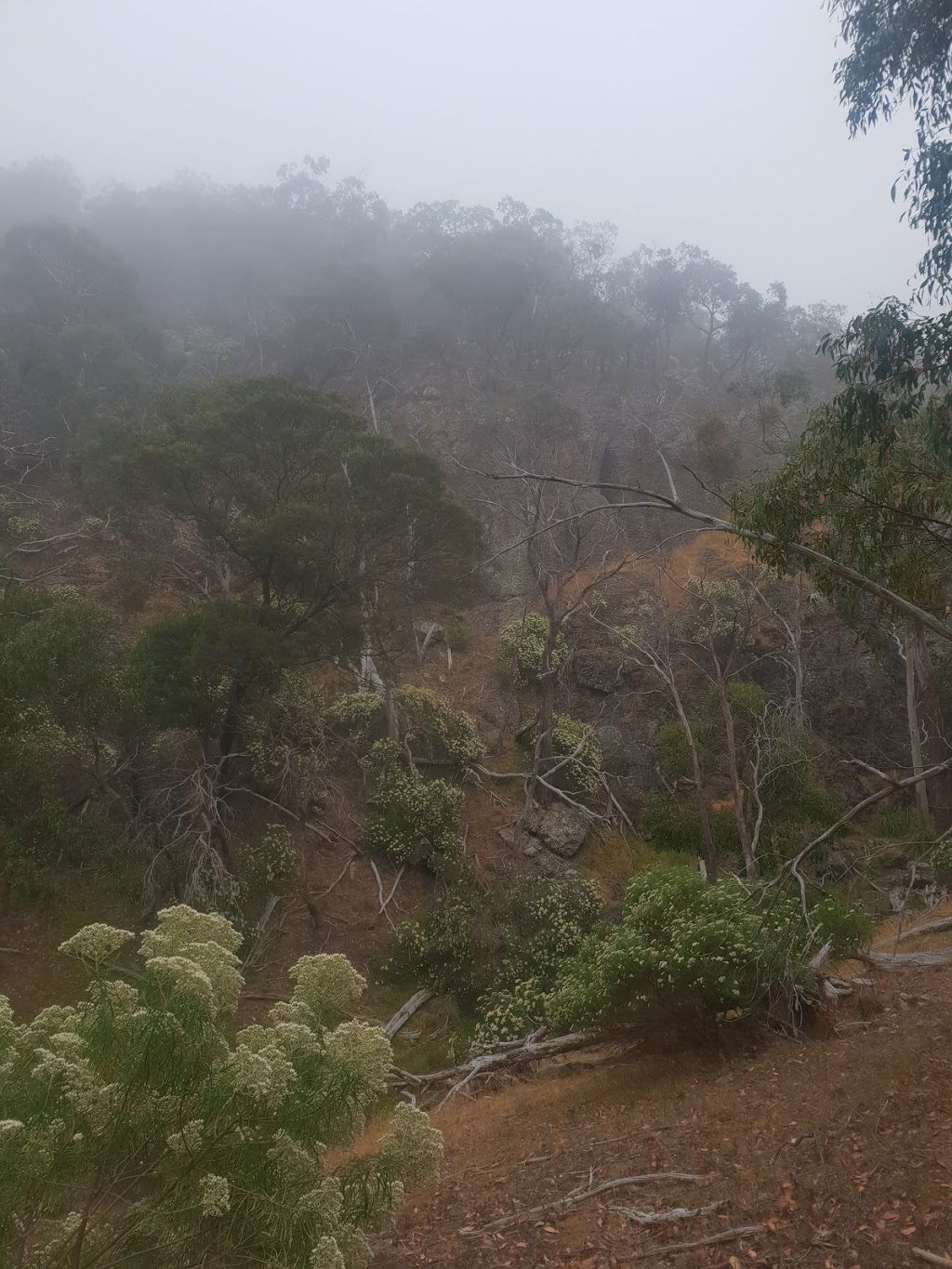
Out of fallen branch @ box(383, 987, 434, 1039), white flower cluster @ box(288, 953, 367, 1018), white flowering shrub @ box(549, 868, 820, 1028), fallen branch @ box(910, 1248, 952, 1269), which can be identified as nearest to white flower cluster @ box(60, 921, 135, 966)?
white flower cluster @ box(288, 953, 367, 1018)

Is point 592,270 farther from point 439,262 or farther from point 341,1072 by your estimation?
point 341,1072

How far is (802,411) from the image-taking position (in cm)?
3070

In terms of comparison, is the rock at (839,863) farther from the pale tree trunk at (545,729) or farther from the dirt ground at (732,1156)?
the dirt ground at (732,1156)

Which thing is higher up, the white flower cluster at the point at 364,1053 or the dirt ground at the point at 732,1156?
the white flower cluster at the point at 364,1053

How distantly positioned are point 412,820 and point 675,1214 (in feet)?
33.7

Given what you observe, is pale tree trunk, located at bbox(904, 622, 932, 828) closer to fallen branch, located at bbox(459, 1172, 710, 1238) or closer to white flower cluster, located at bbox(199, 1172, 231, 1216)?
fallen branch, located at bbox(459, 1172, 710, 1238)

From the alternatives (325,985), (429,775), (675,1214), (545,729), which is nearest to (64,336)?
(429,775)

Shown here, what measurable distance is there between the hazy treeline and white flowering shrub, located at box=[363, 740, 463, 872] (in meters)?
18.2

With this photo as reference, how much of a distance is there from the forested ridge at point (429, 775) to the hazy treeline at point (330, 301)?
388mm

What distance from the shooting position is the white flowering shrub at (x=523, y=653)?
20.4 metres

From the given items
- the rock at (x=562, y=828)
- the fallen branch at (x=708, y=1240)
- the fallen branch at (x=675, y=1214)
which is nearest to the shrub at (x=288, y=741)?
the rock at (x=562, y=828)

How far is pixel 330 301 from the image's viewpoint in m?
34.7

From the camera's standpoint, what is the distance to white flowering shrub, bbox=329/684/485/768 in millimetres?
16828

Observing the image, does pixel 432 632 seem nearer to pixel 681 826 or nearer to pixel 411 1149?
pixel 681 826
